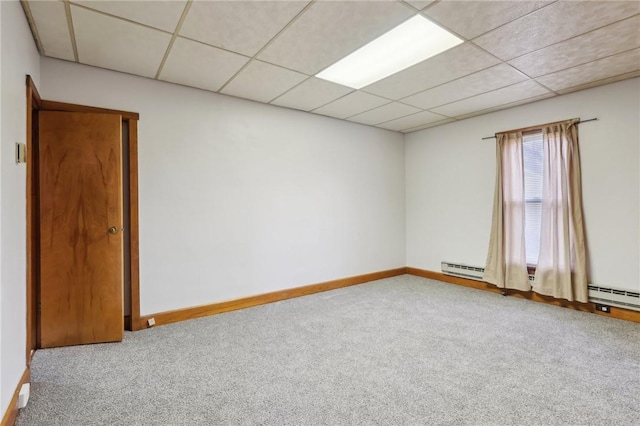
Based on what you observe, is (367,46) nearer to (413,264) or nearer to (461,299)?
(461,299)

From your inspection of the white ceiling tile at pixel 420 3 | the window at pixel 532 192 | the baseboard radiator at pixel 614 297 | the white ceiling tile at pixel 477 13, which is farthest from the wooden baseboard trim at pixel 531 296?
the white ceiling tile at pixel 420 3

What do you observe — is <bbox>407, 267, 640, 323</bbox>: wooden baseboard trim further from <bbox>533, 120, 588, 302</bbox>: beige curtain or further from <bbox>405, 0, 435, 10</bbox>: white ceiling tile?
<bbox>405, 0, 435, 10</bbox>: white ceiling tile

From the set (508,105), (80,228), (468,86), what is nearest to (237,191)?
(80,228)

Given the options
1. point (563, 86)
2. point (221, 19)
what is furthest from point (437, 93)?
point (221, 19)

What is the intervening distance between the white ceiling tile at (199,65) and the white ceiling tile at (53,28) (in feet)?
2.31

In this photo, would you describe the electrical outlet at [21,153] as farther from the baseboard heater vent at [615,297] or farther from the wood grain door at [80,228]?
the baseboard heater vent at [615,297]

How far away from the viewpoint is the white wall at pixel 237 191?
3.24 metres

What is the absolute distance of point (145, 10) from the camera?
2.14 m

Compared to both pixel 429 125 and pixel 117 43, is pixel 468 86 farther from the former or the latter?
pixel 117 43

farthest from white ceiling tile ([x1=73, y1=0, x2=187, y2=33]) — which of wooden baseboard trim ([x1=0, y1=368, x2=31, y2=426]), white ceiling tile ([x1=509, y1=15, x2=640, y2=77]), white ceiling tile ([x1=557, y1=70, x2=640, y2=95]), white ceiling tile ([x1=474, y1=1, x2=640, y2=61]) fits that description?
white ceiling tile ([x1=557, y1=70, x2=640, y2=95])

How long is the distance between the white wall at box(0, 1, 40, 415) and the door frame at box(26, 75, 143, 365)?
13cm

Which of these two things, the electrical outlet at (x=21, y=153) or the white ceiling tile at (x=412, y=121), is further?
the white ceiling tile at (x=412, y=121)

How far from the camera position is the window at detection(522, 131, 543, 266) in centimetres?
409

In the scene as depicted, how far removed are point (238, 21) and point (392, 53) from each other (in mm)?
1419
